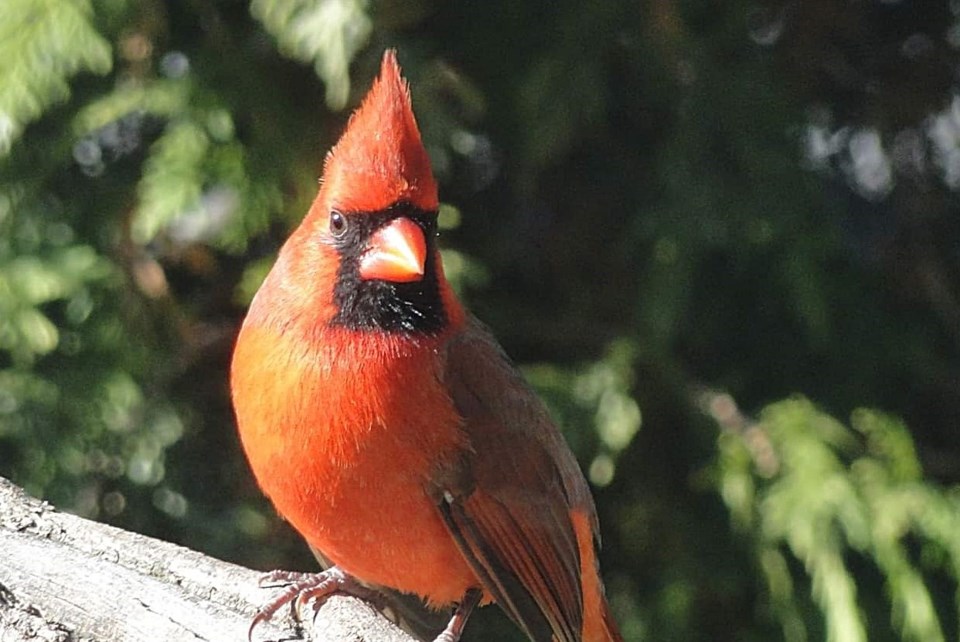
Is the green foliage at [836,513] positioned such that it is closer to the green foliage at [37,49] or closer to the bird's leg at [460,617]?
the bird's leg at [460,617]

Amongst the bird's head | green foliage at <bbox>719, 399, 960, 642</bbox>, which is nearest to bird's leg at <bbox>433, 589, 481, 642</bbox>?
the bird's head

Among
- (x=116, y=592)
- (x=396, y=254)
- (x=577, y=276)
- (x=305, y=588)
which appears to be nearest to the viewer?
(x=116, y=592)

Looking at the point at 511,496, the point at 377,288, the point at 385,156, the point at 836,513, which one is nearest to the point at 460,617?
the point at 511,496

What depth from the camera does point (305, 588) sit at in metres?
2.22

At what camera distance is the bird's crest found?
204 centimetres

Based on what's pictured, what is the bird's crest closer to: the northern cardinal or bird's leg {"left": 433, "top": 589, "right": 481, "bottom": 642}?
the northern cardinal

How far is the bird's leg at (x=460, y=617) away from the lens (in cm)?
224

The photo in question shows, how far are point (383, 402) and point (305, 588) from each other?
35 centimetres

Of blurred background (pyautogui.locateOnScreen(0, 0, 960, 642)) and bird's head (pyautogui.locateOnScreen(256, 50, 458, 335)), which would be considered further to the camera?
blurred background (pyautogui.locateOnScreen(0, 0, 960, 642))

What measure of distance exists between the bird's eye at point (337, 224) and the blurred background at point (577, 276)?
48cm

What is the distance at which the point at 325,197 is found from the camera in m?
2.16

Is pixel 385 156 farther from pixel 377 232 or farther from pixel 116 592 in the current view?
pixel 116 592

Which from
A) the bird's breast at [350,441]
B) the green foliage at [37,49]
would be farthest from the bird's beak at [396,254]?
the green foliage at [37,49]

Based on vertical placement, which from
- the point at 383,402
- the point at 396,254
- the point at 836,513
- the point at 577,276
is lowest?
the point at 383,402
